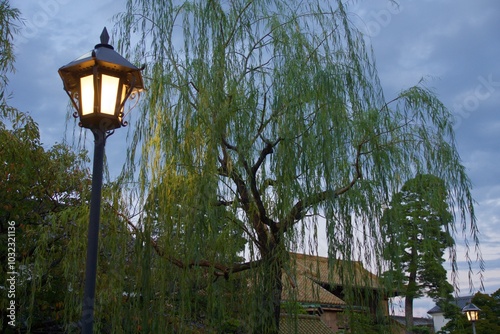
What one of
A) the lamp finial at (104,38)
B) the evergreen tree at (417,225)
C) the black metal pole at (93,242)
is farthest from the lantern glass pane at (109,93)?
the evergreen tree at (417,225)

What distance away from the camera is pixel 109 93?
9.70ft

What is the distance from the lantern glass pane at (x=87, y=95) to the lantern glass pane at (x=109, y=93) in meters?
0.06

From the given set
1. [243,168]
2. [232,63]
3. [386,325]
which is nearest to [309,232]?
[243,168]

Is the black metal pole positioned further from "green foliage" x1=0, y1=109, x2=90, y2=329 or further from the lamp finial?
"green foliage" x1=0, y1=109, x2=90, y2=329

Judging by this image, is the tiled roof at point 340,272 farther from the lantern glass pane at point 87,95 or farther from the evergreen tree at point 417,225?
the lantern glass pane at point 87,95

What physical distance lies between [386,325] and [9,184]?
569 centimetres

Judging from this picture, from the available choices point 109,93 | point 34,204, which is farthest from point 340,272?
point 34,204

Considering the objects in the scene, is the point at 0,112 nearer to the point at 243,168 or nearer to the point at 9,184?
the point at 9,184

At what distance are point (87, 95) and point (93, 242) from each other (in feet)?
2.83

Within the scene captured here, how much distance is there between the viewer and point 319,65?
15.9 ft

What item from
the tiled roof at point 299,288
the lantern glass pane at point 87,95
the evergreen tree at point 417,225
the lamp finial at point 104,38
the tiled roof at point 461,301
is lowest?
the tiled roof at point 461,301

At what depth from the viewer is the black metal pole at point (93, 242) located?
262cm

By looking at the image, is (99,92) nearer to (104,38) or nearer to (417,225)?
(104,38)

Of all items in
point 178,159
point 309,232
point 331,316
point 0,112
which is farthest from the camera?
point 331,316
